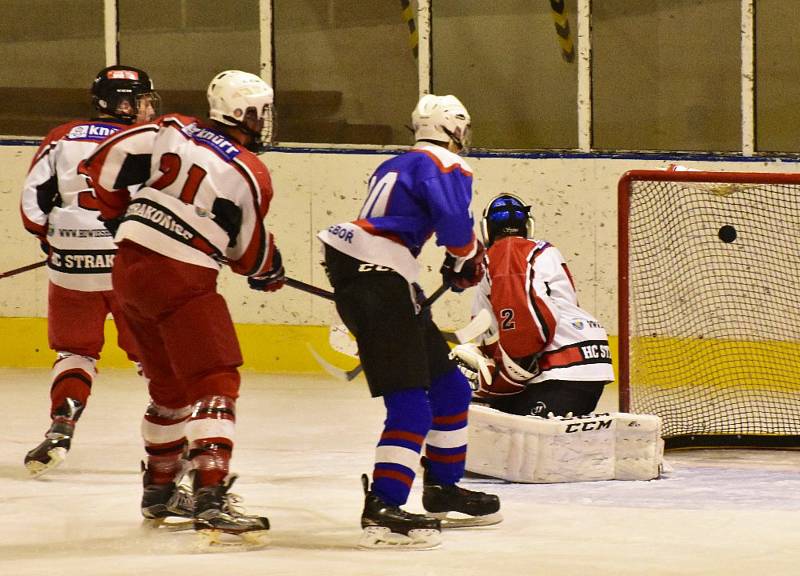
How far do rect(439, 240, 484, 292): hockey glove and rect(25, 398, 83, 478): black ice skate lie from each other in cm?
160

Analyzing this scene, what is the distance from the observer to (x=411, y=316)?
4.07 metres

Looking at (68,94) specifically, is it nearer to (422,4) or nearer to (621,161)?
(422,4)

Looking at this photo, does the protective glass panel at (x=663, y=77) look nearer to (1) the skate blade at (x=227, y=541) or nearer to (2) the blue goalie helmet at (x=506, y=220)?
(2) the blue goalie helmet at (x=506, y=220)

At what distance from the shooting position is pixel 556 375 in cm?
511

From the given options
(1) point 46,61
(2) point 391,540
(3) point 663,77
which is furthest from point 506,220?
(1) point 46,61

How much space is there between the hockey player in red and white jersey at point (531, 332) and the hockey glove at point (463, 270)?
741mm

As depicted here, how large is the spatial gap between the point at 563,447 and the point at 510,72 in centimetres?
411

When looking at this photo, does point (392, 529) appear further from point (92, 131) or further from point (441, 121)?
point (92, 131)

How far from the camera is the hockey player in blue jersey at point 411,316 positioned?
399cm

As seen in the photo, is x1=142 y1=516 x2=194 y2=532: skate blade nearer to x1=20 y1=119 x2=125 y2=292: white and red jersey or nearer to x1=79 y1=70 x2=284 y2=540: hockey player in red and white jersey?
x1=79 y1=70 x2=284 y2=540: hockey player in red and white jersey

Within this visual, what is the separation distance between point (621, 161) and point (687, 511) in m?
3.19

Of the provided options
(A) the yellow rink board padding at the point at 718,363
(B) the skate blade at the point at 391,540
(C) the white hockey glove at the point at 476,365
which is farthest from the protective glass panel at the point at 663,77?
(B) the skate blade at the point at 391,540

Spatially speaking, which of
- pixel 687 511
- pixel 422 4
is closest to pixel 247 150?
pixel 687 511

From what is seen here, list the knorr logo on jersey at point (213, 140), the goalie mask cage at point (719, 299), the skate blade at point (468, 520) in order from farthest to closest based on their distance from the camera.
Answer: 1. the goalie mask cage at point (719, 299)
2. the skate blade at point (468, 520)
3. the knorr logo on jersey at point (213, 140)
